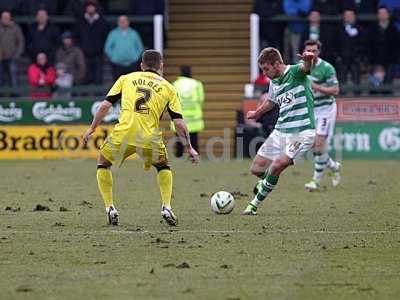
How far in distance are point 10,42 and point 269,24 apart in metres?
6.17

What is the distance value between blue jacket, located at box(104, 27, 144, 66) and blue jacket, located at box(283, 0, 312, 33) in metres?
3.55

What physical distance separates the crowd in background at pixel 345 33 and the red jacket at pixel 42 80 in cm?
507

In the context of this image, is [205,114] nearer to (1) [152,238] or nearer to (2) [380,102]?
(2) [380,102]

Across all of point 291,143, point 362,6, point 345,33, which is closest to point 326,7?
point 362,6

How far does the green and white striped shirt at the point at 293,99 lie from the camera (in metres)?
13.9

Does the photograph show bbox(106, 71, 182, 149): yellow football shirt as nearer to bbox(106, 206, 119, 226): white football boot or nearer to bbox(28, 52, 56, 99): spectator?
bbox(106, 206, 119, 226): white football boot

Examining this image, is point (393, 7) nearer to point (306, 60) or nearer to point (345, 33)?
point (345, 33)

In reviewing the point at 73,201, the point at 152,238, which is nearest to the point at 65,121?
the point at 73,201

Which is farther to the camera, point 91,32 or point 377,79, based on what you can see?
point 91,32

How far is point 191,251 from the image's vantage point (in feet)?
35.6

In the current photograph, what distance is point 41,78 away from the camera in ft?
88.7

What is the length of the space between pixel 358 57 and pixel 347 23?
0.96m

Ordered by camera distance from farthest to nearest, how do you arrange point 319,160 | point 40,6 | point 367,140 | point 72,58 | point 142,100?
point 40,6 → point 72,58 → point 367,140 → point 319,160 → point 142,100

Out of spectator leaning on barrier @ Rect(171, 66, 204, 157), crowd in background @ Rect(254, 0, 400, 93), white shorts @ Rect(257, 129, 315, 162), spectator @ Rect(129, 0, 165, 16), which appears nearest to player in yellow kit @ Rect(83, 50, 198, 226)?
white shorts @ Rect(257, 129, 315, 162)
